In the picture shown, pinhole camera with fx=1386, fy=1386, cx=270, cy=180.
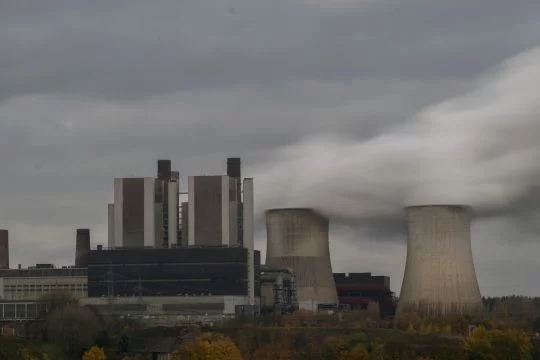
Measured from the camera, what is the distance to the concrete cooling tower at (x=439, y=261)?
56.5 meters

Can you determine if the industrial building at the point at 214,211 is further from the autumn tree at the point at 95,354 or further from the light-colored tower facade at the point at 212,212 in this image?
the autumn tree at the point at 95,354

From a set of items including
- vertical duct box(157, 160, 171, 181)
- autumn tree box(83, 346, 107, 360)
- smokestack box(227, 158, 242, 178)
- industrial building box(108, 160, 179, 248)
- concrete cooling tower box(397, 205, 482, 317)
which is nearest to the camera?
autumn tree box(83, 346, 107, 360)

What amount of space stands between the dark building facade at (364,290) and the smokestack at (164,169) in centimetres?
1578

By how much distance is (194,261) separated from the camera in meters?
66.6

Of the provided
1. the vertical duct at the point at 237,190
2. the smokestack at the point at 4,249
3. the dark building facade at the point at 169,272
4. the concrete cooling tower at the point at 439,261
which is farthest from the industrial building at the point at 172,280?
the concrete cooling tower at the point at 439,261

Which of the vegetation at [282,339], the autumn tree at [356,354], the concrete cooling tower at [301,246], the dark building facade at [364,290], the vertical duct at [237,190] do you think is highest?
the vertical duct at [237,190]

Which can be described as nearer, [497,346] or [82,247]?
[497,346]

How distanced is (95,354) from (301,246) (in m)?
21.2

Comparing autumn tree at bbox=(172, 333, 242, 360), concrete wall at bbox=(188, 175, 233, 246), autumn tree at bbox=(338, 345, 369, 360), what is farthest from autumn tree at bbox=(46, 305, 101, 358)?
concrete wall at bbox=(188, 175, 233, 246)

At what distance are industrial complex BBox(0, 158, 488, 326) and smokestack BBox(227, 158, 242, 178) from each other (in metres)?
0.05

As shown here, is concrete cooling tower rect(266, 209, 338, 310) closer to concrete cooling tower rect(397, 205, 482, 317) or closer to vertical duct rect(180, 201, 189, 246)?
vertical duct rect(180, 201, 189, 246)

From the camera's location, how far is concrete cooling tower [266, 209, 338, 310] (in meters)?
63.7

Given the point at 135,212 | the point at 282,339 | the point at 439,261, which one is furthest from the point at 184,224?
the point at 282,339

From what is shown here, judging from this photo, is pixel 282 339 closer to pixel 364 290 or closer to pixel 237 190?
pixel 237 190
